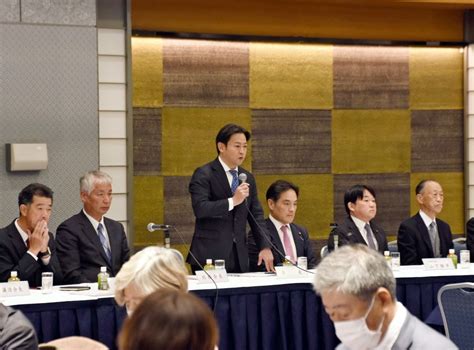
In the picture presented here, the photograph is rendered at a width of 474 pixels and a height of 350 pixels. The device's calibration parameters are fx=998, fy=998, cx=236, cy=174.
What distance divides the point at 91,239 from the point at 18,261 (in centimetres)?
45

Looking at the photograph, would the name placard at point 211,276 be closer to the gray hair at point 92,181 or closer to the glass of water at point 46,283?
the glass of water at point 46,283

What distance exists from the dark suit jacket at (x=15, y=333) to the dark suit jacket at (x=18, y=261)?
2592mm

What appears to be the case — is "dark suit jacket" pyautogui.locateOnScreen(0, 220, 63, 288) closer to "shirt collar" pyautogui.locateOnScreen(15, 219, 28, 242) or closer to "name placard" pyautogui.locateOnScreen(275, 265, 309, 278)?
"shirt collar" pyautogui.locateOnScreen(15, 219, 28, 242)

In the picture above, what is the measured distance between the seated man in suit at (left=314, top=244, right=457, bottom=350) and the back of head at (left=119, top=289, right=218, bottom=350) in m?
0.72

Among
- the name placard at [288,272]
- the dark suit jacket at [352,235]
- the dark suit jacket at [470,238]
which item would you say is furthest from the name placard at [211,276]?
the dark suit jacket at [470,238]

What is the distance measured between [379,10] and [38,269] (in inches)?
161

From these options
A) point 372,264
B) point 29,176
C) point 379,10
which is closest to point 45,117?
point 29,176

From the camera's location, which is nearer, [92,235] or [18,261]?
[18,261]

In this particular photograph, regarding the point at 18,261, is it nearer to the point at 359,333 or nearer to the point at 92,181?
the point at 92,181

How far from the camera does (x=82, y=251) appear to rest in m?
5.74

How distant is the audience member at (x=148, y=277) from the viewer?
115 inches

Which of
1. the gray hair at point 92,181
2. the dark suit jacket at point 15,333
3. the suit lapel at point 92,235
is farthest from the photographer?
the gray hair at point 92,181

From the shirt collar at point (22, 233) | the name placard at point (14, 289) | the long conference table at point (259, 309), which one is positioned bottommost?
the long conference table at point (259, 309)

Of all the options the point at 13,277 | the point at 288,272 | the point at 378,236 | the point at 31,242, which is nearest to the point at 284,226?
the point at 378,236
